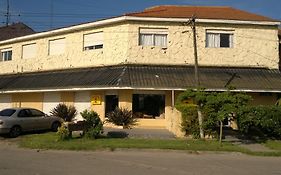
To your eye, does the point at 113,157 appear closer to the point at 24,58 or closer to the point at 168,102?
the point at 168,102

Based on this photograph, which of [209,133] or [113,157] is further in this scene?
[209,133]

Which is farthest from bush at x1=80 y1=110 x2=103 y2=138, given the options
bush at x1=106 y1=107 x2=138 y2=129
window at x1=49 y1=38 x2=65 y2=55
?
window at x1=49 y1=38 x2=65 y2=55

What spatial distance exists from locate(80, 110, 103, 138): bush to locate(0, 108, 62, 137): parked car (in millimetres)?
3938

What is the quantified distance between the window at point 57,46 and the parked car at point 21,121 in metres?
9.22

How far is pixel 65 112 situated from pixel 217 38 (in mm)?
11592

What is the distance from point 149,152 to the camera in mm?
18031

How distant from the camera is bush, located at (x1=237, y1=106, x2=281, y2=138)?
2202 cm

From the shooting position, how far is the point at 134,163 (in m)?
14.1

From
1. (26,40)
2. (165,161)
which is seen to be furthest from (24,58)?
(165,161)

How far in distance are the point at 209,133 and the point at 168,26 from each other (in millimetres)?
9385

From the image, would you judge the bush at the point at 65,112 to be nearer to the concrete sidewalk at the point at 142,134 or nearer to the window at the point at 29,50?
the concrete sidewalk at the point at 142,134

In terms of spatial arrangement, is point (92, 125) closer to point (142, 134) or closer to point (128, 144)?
point (128, 144)

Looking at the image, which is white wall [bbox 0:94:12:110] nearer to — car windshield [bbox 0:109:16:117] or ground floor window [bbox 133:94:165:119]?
car windshield [bbox 0:109:16:117]

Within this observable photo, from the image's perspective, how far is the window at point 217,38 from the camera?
29267 mm
